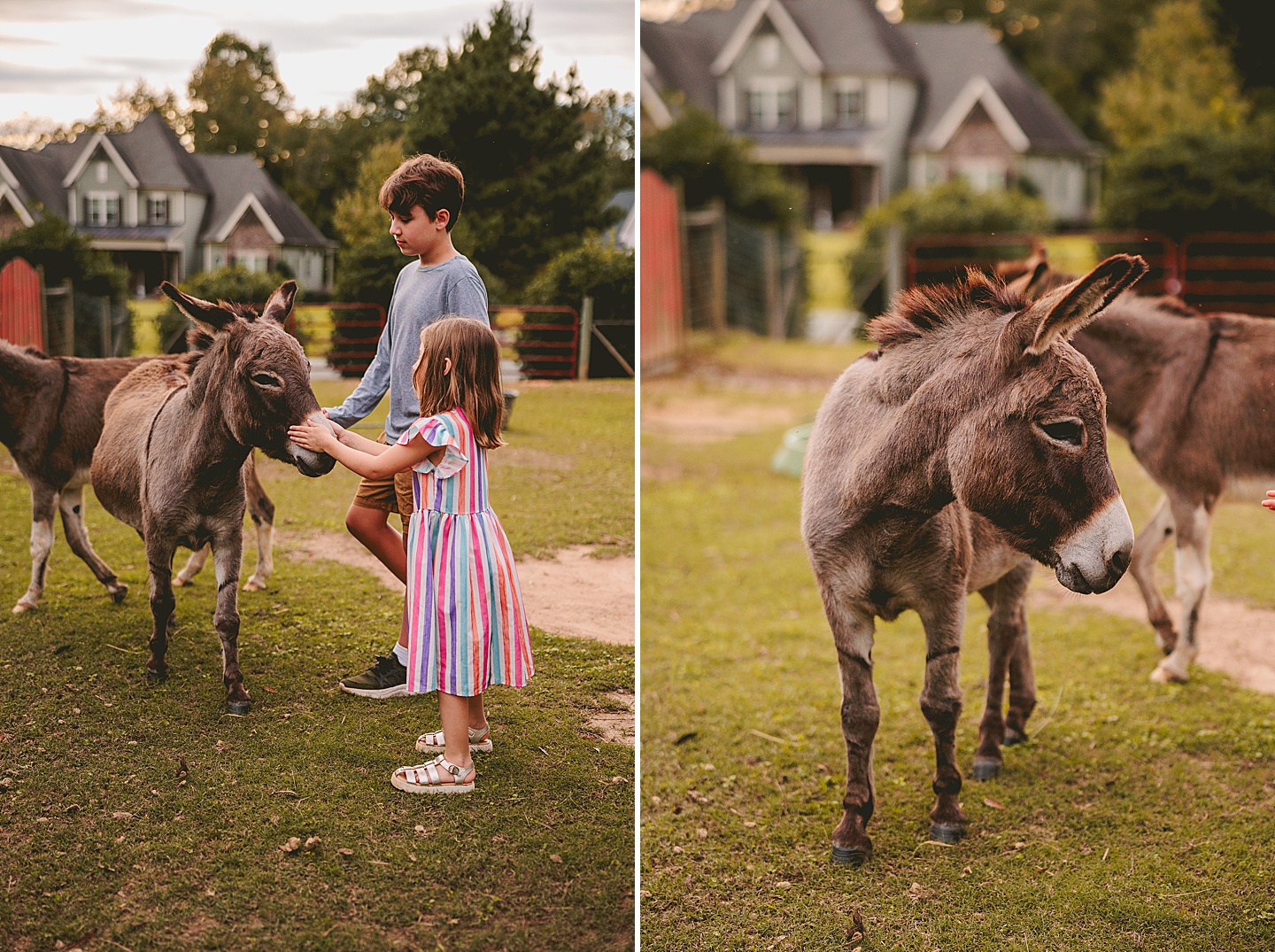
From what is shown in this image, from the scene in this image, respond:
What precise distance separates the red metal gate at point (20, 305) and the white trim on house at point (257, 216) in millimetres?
627

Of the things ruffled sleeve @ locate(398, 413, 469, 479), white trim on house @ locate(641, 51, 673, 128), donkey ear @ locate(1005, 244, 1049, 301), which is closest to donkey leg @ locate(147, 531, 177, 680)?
ruffled sleeve @ locate(398, 413, 469, 479)

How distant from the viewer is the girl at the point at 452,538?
3.03m

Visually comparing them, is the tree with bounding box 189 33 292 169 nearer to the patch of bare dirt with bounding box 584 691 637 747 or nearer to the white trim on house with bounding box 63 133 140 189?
the white trim on house with bounding box 63 133 140 189

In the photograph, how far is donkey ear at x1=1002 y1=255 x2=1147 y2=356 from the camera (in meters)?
2.76

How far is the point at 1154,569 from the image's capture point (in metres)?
5.96

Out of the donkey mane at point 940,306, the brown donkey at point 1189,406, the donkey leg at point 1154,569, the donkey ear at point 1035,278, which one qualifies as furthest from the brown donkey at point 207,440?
the donkey leg at point 1154,569

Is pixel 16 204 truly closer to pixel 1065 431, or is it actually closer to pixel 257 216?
pixel 257 216

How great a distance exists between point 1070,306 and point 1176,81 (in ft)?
97.4

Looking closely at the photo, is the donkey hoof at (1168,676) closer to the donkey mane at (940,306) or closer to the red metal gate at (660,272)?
the donkey mane at (940,306)

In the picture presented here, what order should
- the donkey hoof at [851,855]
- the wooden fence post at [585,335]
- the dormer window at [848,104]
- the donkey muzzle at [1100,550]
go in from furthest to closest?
the dormer window at [848,104]
the wooden fence post at [585,335]
the donkey hoof at [851,855]
the donkey muzzle at [1100,550]

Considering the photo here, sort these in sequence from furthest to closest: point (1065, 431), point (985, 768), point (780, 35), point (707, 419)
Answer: point (780, 35) → point (707, 419) → point (985, 768) → point (1065, 431)

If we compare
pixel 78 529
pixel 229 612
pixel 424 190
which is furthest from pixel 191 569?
pixel 424 190

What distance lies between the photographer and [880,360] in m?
3.40

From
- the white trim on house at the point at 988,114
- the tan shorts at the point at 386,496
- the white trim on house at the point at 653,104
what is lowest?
the tan shorts at the point at 386,496
